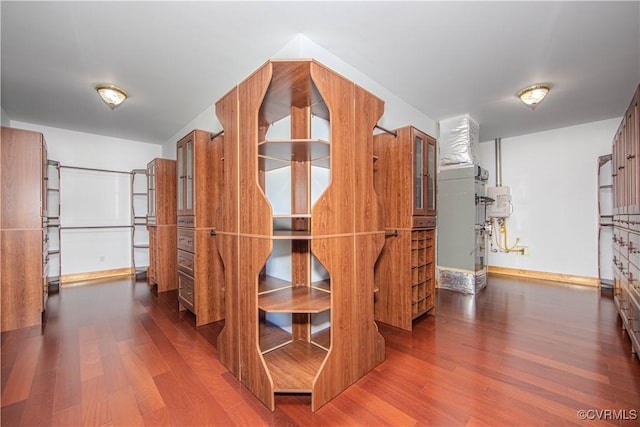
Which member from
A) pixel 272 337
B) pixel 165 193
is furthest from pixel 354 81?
pixel 165 193

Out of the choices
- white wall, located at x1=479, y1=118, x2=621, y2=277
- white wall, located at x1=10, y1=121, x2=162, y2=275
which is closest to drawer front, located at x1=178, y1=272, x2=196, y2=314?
white wall, located at x1=10, y1=121, x2=162, y2=275

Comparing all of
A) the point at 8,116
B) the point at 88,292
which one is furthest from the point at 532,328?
the point at 8,116

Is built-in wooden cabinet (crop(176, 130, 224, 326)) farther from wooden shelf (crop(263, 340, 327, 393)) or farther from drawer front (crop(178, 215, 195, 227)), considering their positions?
wooden shelf (crop(263, 340, 327, 393))

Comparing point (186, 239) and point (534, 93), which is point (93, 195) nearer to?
point (186, 239)

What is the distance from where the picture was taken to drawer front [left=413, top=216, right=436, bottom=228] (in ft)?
9.32

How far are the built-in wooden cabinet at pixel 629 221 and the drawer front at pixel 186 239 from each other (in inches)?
165

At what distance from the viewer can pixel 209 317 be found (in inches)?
119

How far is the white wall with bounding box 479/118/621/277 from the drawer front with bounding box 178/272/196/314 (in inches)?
222

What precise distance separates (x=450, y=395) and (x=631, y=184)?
2494 mm

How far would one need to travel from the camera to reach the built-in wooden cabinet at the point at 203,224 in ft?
9.82

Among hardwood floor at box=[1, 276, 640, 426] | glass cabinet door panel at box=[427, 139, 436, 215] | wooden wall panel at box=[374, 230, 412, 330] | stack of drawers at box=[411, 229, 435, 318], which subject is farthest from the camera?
glass cabinet door panel at box=[427, 139, 436, 215]

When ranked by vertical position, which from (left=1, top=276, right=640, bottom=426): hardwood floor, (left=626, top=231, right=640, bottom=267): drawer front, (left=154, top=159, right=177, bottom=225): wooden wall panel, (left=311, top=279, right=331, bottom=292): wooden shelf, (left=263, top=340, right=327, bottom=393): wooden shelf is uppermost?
(left=154, top=159, right=177, bottom=225): wooden wall panel

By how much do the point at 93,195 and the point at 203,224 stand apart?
3571 millimetres

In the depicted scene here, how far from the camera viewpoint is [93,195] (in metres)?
5.02
